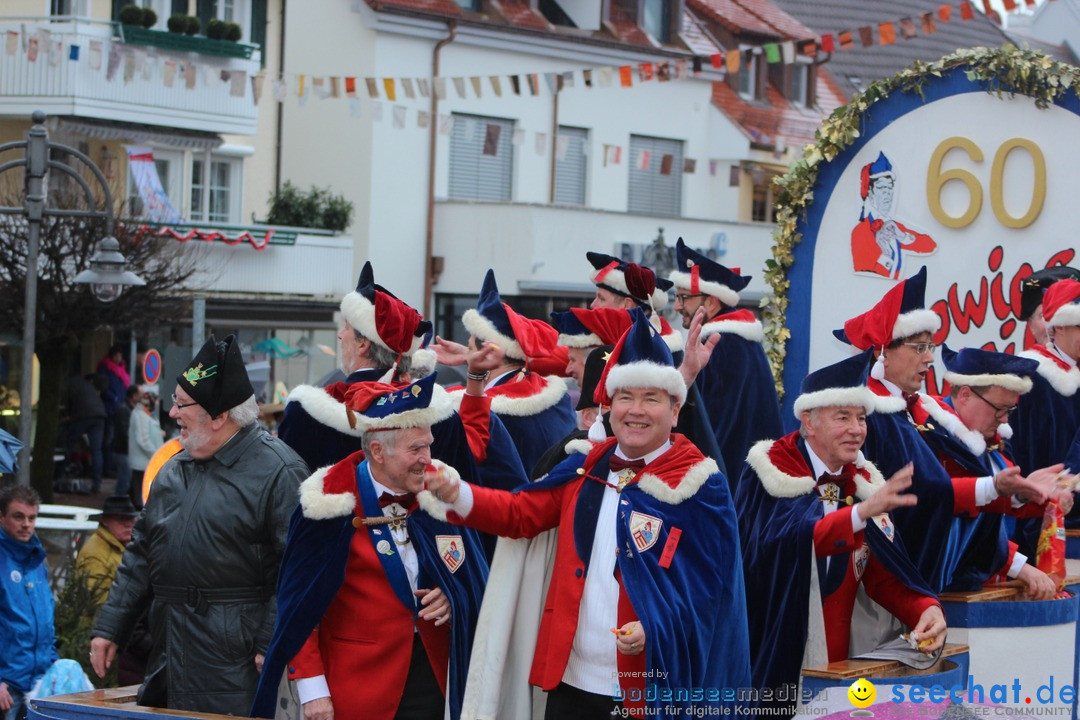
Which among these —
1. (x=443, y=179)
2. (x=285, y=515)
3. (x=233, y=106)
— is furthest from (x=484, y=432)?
(x=443, y=179)

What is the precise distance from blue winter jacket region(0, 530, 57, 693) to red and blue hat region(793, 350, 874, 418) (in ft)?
14.0

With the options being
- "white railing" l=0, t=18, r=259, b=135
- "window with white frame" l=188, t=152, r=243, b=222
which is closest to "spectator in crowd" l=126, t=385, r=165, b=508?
"white railing" l=0, t=18, r=259, b=135

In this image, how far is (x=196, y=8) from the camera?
87.9 ft

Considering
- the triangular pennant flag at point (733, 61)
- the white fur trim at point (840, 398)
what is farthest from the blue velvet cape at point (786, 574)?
the triangular pennant flag at point (733, 61)

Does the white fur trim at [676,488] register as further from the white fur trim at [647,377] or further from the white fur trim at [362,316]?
the white fur trim at [362,316]

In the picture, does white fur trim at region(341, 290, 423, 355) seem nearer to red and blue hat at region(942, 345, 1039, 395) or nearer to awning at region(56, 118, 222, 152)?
red and blue hat at region(942, 345, 1039, 395)

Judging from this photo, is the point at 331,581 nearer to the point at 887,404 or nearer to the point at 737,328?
the point at 887,404

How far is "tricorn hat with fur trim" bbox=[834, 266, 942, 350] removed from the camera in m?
7.01

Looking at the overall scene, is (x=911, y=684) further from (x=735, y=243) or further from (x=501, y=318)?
(x=735, y=243)

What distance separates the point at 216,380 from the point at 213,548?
23.8 inches

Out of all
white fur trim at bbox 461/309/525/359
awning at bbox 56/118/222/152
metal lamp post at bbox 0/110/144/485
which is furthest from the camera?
awning at bbox 56/118/222/152

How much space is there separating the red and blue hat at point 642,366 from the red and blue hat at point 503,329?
8.78 ft

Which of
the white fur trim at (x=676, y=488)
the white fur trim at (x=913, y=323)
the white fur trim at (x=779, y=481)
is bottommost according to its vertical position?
the white fur trim at (x=779, y=481)

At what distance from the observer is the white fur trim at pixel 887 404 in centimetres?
680
